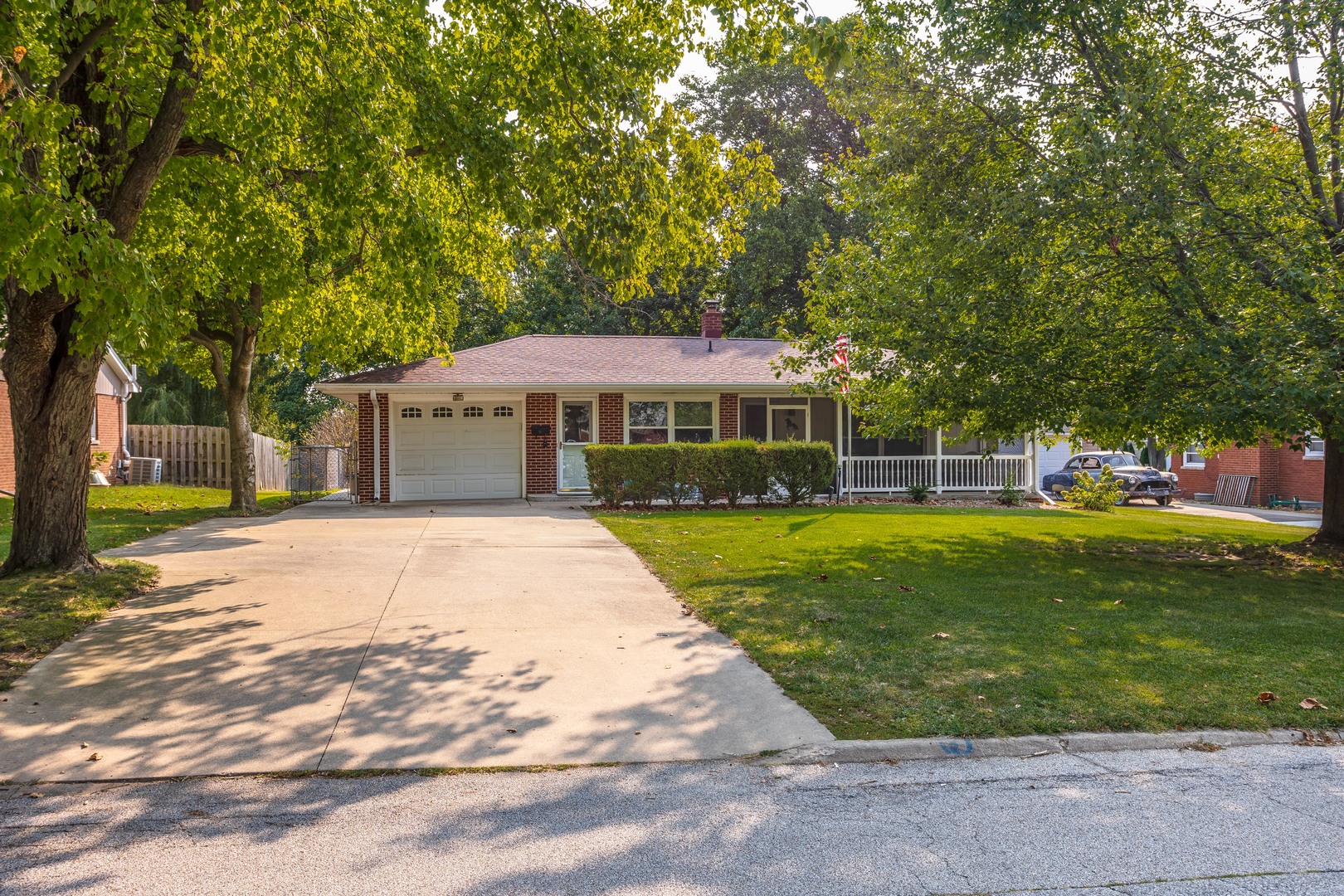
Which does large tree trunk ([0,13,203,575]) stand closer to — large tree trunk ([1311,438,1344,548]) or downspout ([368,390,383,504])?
downspout ([368,390,383,504])

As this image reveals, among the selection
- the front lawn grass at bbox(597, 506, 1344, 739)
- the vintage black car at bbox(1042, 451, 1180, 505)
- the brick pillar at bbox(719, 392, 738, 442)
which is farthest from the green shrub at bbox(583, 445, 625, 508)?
the vintage black car at bbox(1042, 451, 1180, 505)

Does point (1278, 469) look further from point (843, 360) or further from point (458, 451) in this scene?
point (458, 451)

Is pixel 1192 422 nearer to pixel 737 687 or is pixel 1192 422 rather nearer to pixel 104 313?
pixel 737 687

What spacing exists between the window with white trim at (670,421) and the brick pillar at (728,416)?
23cm

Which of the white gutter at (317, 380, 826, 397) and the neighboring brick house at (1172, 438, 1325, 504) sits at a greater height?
the white gutter at (317, 380, 826, 397)

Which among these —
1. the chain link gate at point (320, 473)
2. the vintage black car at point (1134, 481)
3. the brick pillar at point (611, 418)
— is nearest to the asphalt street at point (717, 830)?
the brick pillar at point (611, 418)

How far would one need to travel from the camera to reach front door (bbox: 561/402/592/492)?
68.4 ft

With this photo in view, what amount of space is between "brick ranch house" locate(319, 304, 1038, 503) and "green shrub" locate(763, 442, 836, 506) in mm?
1988

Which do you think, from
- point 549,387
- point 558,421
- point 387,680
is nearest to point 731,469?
point 549,387

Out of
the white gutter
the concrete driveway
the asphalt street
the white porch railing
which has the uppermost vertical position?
the white gutter

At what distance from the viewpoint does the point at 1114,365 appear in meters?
10.8

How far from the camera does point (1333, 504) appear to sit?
487 inches

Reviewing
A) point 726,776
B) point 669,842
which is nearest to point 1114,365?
point 726,776

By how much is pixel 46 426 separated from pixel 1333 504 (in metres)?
15.2
